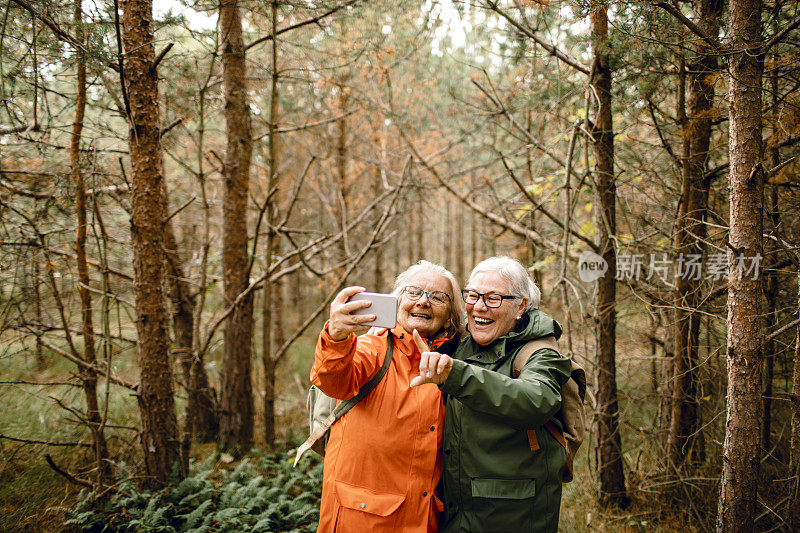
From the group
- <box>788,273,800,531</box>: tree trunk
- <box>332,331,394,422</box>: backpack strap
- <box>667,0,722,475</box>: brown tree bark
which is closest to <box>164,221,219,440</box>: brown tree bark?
<box>332,331,394,422</box>: backpack strap

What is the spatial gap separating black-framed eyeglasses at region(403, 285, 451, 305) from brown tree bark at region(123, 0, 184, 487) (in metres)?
2.30

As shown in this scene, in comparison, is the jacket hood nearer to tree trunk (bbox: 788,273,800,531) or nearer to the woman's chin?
the woman's chin

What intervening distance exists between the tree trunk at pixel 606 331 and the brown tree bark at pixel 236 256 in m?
3.99

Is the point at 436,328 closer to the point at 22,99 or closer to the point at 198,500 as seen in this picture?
the point at 198,500

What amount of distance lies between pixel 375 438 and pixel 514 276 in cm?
114

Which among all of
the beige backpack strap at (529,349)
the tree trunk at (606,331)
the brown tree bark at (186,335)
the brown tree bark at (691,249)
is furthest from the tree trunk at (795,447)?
the brown tree bark at (186,335)

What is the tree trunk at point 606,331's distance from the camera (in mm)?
3814

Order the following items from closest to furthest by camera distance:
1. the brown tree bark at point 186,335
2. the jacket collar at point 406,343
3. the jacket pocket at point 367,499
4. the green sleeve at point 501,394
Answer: the green sleeve at point 501,394, the jacket pocket at point 367,499, the jacket collar at point 406,343, the brown tree bark at point 186,335

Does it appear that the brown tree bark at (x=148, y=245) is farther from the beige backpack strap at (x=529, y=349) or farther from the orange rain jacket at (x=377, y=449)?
the beige backpack strap at (x=529, y=349)

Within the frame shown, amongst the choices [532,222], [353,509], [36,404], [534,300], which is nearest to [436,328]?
[534,300]

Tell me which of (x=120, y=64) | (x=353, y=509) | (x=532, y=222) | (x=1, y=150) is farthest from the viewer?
(x=532, y=222)

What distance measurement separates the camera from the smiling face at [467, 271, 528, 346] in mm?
2234

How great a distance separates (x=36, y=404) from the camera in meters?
4.68

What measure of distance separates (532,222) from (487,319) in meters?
3.80
